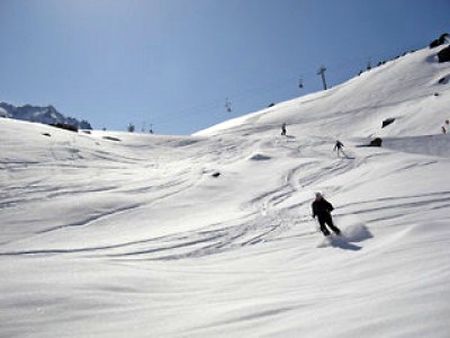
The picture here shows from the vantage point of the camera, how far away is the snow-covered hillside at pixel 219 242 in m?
5.59

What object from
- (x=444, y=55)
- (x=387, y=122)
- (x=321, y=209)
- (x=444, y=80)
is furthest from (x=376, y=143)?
(x=444, y=55)

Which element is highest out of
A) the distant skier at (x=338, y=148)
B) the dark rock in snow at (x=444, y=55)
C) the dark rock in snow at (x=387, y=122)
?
the dark rock in snow at (x=444, y=55)

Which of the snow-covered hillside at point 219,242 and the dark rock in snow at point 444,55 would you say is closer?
the snow-covered hillside at point 219,242

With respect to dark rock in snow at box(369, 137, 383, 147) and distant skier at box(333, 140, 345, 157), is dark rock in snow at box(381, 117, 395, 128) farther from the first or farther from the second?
distant skier at box(333, 140, 345, 157)

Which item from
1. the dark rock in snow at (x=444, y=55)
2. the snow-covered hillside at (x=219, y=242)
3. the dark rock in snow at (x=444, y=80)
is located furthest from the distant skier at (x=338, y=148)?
the dark rock in snow at (x=444, y=55)

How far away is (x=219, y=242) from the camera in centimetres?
1337

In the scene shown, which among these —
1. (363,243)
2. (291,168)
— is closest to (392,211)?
(363,243)

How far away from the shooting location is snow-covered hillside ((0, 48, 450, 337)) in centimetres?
559

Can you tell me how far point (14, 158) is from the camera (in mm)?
27875

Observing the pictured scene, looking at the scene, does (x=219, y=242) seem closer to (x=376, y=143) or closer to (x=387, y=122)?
(x=376, y=143)

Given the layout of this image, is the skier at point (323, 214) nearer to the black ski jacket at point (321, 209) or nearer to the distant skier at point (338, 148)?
the black ski jacket at point (321, 209)

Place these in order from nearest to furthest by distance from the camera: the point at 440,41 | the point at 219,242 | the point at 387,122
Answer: the point at 219,242, the point at 387,122, the point at 440,41

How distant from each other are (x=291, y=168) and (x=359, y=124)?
33.7 m

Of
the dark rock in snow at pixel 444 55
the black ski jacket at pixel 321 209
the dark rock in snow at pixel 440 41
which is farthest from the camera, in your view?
the dark rock in snow at pixel 440 41
